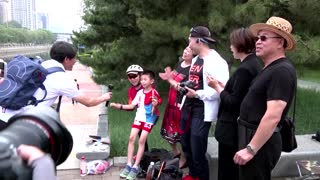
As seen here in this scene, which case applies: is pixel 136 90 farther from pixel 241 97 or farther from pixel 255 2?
pixel 255 2

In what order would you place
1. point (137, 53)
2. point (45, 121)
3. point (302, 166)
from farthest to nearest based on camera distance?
point (137, 53) → point (302, 166) → point (45, 121)

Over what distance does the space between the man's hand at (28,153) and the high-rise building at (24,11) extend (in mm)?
98220

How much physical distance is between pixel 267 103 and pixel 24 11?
106m

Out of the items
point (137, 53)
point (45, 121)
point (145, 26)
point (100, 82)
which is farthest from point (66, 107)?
point (45, 121)

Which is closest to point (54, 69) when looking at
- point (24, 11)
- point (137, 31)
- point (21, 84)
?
point (21, 84)

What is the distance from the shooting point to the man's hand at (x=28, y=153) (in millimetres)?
1095

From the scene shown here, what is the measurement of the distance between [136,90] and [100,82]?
22.9 ft

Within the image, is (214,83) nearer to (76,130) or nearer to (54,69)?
(54,69)

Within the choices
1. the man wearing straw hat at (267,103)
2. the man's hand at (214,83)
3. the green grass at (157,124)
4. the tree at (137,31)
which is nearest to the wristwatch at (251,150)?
the man wearing straw hat at (267,103)

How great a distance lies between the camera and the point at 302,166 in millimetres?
4480

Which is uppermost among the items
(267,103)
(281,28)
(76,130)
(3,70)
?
(281,28)

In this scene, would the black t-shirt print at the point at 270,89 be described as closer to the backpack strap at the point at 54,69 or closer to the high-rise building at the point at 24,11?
the backpack strap at the point at 54,69

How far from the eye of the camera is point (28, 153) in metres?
1.10

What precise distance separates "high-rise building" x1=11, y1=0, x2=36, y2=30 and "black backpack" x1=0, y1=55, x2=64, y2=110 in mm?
96061
